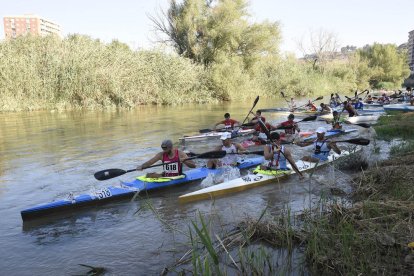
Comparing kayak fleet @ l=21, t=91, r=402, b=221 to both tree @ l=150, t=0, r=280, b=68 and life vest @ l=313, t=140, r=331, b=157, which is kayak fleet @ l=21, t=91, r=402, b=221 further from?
tree @ l=150, t=0, r=280, b=68

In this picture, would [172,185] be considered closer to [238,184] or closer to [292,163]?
[238,184]

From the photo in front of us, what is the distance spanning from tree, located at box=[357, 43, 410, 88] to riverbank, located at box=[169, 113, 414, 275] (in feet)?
206

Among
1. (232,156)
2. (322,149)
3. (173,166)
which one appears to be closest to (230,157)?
(232,156)

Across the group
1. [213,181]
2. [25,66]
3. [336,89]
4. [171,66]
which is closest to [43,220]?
[213,181]

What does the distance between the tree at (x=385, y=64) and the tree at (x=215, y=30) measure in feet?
108

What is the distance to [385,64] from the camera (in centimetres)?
6331

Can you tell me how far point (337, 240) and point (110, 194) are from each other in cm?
447

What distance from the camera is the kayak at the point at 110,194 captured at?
652 cm

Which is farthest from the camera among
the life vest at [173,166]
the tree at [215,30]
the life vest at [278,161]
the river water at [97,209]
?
the tree at [215,30]

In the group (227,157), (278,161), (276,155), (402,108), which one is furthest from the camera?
(402,108)

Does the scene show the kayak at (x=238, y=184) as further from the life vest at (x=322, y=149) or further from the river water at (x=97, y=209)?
the life vest at (x=322, y=149)

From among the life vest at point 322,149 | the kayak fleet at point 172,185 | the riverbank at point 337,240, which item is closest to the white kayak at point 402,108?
the kayak fleet at point 172,185

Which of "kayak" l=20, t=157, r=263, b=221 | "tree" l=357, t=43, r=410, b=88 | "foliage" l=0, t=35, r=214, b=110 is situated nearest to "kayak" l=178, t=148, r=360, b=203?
"kayak" l=20, t=157, r=263, b=221

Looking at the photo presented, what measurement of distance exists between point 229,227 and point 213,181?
2852 mm
